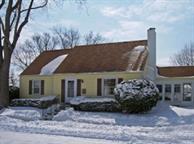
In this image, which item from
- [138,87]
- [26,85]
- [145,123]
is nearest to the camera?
[145,123]

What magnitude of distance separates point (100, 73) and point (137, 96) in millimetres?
6358

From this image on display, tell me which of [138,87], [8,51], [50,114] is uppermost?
[8,51]

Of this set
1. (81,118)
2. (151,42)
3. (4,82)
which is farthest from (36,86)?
(81,118)

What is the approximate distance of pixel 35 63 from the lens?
36.5 m

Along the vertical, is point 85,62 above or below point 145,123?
A: above

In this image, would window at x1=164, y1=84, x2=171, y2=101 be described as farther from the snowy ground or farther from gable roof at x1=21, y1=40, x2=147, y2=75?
the snowy ground

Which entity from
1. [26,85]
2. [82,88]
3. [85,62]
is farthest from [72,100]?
[26,85]

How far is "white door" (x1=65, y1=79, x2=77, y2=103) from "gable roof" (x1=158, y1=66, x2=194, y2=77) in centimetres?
977

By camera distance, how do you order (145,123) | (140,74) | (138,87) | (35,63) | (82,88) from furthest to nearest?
(35,63)
(82,88)
(140,74)
(138,87)
(145,123)

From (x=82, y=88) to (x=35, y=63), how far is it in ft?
25.0

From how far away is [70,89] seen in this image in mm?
31297

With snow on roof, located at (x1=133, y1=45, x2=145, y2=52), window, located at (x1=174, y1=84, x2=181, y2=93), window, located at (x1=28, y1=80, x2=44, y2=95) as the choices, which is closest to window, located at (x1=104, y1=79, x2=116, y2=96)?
snow on roof, located at (x1=133, y1=45, x2=145, y2=52)

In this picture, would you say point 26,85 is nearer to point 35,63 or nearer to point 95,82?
point 35,63

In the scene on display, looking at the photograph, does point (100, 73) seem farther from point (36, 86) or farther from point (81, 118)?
point (81, 118)
